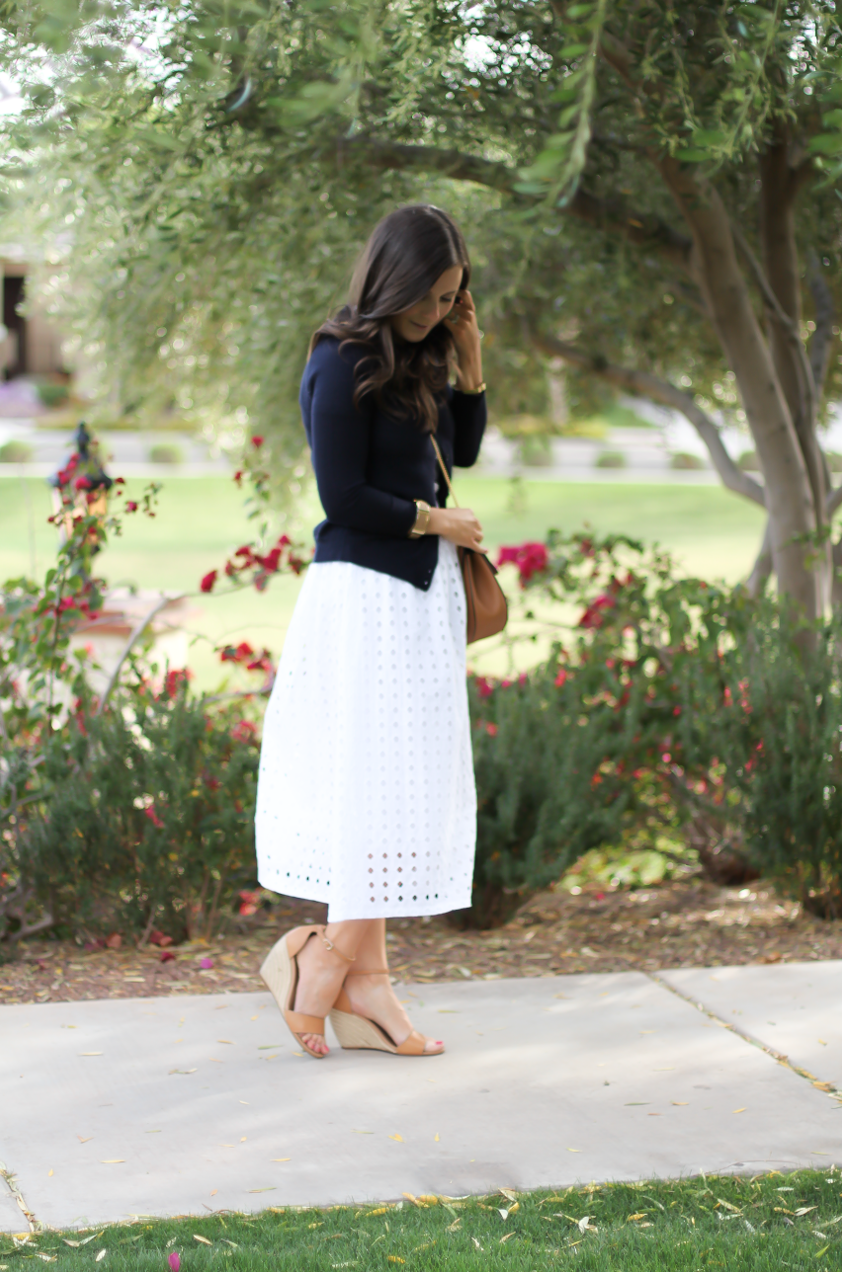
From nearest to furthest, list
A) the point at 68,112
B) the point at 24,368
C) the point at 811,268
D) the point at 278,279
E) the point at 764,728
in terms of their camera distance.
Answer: the point at 68,112
the point at 764,728
the point at 278,279
the point at 811,268
the point at 24,368

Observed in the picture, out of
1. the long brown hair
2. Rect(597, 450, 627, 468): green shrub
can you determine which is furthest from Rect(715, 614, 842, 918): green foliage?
Rect(597, 450, 627, 468): green shrub

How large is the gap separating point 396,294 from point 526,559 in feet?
6.35

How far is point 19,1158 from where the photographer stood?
2.46 m

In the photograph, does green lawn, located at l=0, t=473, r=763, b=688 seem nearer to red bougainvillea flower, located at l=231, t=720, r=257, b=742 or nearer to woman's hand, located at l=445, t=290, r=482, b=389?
red bougainvillea flower, located at l=231, t=720, r=257, b=742

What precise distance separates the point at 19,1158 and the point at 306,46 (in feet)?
8.69

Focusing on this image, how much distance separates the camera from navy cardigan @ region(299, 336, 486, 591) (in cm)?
280

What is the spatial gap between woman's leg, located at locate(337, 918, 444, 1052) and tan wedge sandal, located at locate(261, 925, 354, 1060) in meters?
0.08

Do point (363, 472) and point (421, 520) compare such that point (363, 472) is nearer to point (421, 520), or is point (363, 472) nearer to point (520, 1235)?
point (421, 520)

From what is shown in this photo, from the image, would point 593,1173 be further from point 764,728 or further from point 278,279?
point 278,279

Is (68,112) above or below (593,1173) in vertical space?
above

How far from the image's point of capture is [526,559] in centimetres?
459

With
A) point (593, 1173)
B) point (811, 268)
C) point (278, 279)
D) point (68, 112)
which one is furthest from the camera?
point (811, 268)

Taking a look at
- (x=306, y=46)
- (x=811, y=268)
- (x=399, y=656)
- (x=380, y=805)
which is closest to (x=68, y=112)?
(x=306, y=46)

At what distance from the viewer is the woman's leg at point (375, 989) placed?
3.04 meters
